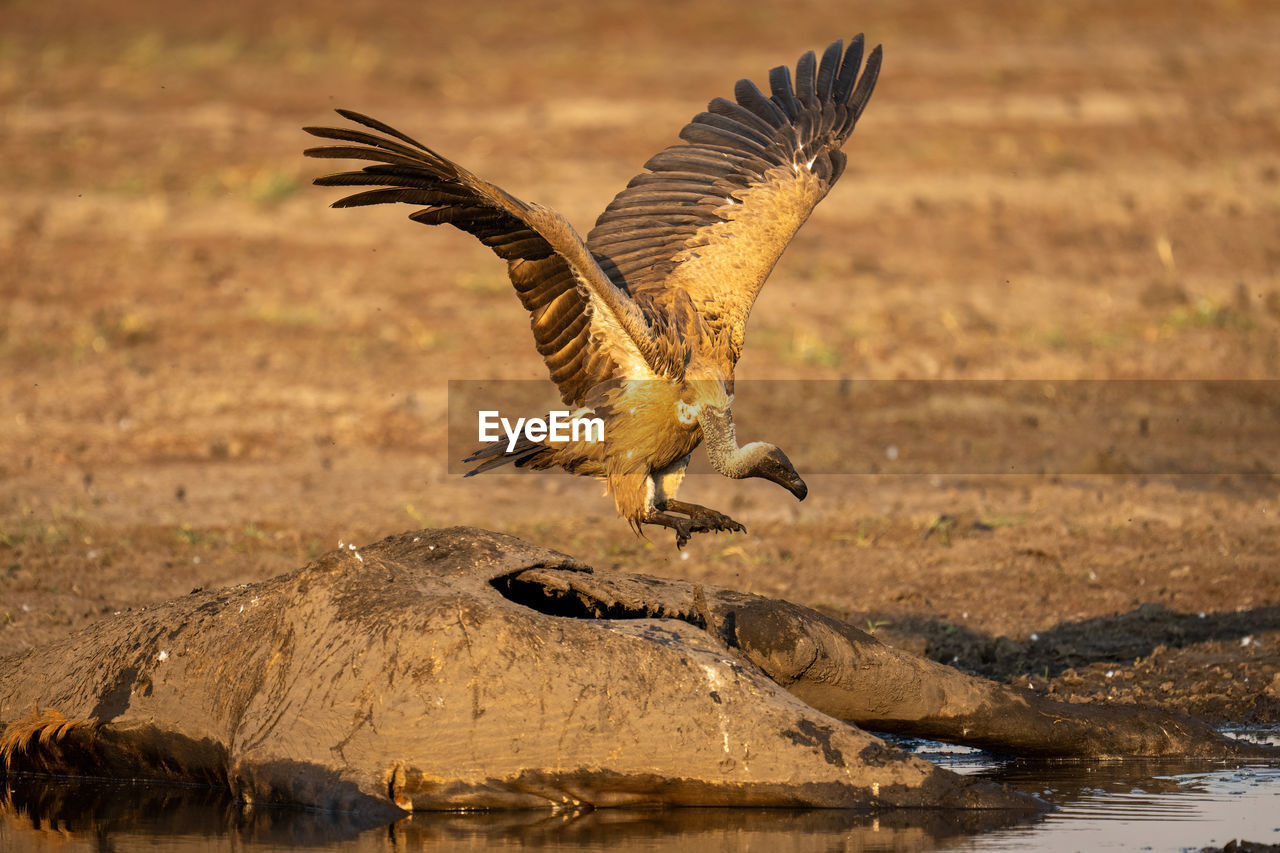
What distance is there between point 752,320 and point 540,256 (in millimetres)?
6968

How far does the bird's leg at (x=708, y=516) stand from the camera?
706 cm

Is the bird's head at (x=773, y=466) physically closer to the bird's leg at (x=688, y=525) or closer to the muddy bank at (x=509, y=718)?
the bird's leg at (x=688, y=525)

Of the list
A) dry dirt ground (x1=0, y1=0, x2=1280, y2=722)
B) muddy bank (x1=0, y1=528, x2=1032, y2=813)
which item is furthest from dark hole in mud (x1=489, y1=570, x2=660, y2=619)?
dry dirt ground (x1=0, y1=0, x2=1280, y2=722)

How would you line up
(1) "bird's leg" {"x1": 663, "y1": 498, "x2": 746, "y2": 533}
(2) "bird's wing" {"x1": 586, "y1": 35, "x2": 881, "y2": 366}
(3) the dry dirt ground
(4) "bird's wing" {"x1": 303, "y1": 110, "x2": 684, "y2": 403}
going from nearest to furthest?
1. (4) "bird's wing" {"x1": 303, "y1": 110, "x2": 684, "y2": 403}
2. (1) "bird's leg" {"x1": 663, "y1": 498, "x2": 746, "y2": 533}
3. (2) "bird's wing" {"x1": 586, "y1": 35, "x2": 881, "y2": 366}
4. (3) the dry dirt ground

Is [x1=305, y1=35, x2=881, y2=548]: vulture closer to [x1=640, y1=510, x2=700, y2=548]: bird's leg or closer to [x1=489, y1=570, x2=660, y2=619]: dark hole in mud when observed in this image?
[x1=640, y1=510, x2=700, y2=548]: bird's leg

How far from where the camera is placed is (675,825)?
218 inches

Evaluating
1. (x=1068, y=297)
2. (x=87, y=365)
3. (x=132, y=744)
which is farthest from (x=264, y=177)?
(x=132, y=744)

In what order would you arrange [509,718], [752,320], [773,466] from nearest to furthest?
[509,718]
[773,466]
[752,320]

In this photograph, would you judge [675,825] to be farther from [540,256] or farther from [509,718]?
[540,256]

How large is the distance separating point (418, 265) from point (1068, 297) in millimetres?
5830

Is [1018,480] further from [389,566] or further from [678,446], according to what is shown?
[389,566]

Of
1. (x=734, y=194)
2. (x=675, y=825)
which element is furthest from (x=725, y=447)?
(x=675, y=825)

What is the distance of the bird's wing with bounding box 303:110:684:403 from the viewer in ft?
19.9

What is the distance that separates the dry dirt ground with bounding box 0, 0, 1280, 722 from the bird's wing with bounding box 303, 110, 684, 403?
2.00 metres
